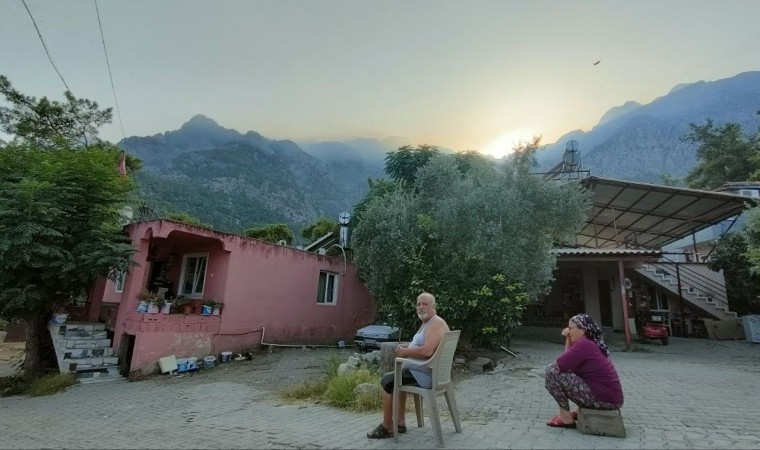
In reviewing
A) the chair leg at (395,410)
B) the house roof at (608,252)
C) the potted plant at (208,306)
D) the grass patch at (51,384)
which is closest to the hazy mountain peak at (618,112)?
the house roof at (608,252)

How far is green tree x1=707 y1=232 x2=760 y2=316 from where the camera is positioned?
14.3m

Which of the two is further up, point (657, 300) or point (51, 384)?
point (657, 300)

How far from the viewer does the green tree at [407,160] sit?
1720cm

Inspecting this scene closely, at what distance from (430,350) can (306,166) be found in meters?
93.4

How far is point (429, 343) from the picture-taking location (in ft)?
11.5

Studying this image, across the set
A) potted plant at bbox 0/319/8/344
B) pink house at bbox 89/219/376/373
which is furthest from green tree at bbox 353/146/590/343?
potted plant at bbox 0/319/8/344

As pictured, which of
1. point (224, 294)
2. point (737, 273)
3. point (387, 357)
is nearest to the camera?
point (387, 357)

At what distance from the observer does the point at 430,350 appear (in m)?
3.48

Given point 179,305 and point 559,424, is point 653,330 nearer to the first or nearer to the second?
point 559,424

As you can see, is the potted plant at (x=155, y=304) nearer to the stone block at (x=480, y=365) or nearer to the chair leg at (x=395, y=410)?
the stone block at (x=480, y=365)

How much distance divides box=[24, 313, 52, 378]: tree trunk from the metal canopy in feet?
54.8

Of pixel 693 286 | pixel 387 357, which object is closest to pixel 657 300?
pixel 693 286

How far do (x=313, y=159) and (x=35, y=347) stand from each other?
98779 mm

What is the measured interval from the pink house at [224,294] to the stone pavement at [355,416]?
130cm
